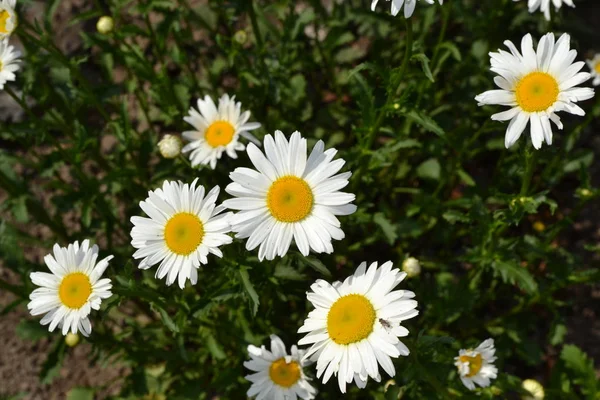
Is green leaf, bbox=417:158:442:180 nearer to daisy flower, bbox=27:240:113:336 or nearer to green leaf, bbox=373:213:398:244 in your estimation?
green leaf, bbox=373:213:398:244

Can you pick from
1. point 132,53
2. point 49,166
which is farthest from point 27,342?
point 132,53

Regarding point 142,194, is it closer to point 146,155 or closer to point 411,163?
point 146,155

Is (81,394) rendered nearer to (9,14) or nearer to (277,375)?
(277,375)

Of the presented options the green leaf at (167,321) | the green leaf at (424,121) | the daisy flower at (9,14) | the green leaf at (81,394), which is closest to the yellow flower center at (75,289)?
the green leaf at (167,321)

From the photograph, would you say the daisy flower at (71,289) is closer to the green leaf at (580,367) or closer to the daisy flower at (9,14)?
the daisy flower at (9,14)

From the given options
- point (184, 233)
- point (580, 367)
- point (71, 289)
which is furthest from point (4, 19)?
point (580, 367)

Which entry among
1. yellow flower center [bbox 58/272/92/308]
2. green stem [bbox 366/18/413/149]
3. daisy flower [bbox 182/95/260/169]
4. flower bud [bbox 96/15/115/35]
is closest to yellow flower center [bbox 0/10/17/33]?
flower bud [bbox 96/15/115/35]
